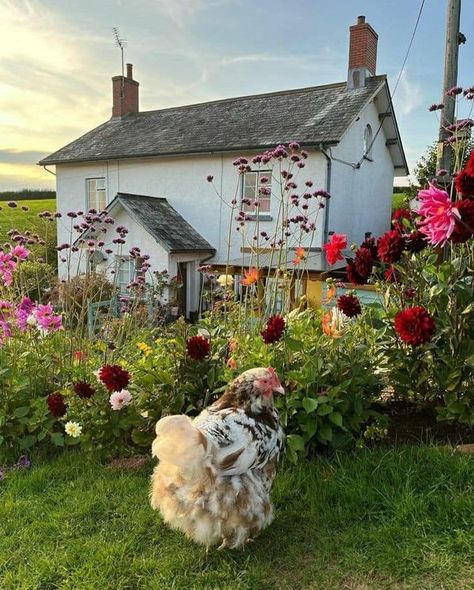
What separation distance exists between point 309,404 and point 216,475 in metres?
0.82

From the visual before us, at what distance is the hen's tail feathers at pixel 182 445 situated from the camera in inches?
72.4

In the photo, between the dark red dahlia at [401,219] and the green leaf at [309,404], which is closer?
the green leaf at [309,404]

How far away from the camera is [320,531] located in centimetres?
227

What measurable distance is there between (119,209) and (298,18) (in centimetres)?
769

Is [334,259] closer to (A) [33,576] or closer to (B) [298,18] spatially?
(A) [33,576]

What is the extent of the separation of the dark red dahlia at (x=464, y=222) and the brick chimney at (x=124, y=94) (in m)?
18.1

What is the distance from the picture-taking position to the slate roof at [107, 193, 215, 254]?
42.1 feet

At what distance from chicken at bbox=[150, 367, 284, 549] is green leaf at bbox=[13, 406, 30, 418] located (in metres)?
1.55

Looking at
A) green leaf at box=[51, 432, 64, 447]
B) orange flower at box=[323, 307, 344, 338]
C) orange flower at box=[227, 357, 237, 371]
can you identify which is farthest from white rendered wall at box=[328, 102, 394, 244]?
green leaf at box=[51, 432, 64, 447]

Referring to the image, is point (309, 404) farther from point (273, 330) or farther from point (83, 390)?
point (83, 390)

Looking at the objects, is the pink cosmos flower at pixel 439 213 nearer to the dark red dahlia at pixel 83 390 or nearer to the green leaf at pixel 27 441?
the dark red dahlia at pixel 83 390

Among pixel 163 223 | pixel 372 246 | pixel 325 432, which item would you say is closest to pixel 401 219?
pixel 372 246

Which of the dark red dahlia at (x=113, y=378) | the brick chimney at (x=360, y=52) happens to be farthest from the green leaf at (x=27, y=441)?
the brick chimney at (x=360, y=52)

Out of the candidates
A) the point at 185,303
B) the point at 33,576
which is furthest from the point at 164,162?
the point at 33,576
